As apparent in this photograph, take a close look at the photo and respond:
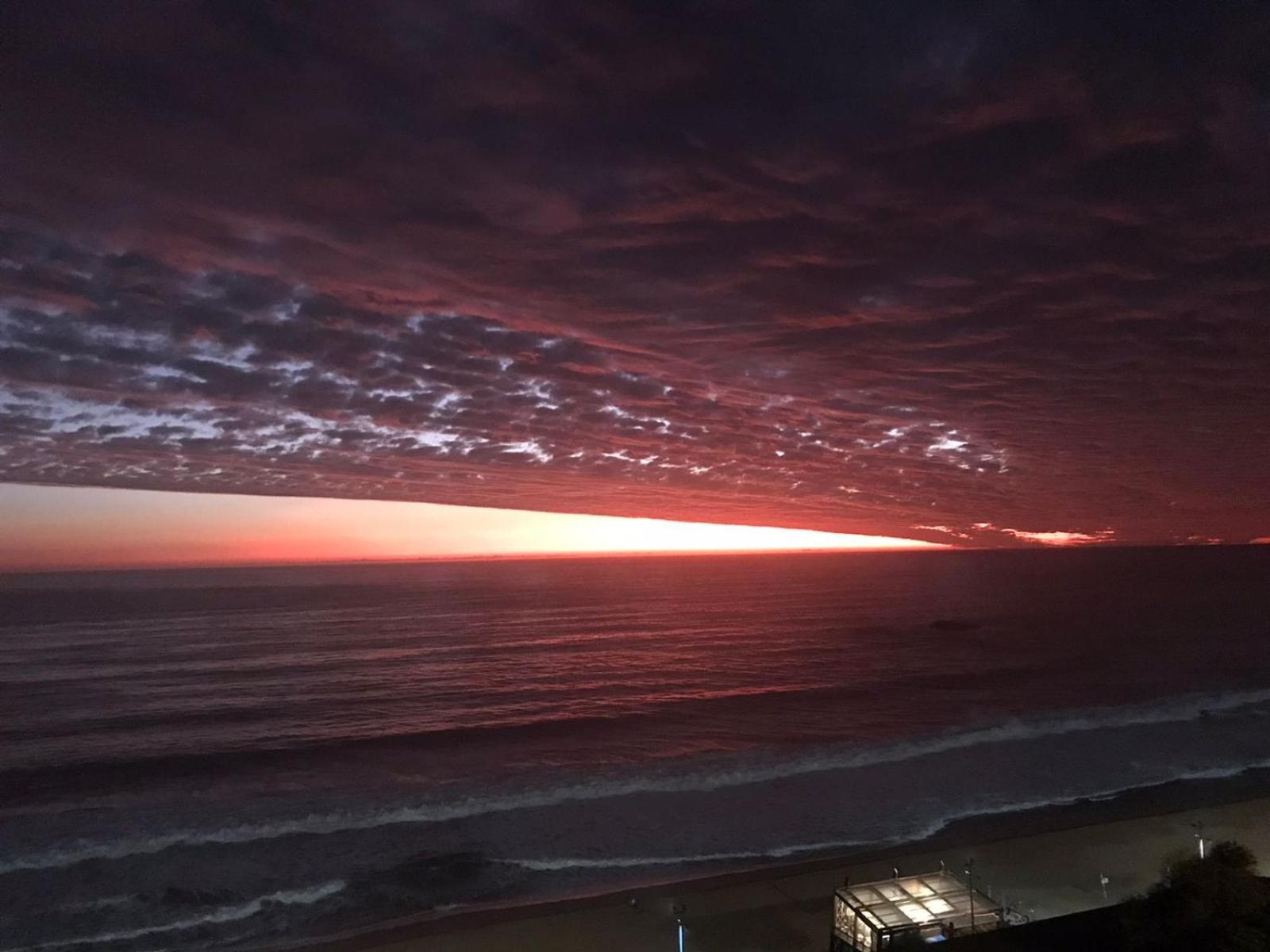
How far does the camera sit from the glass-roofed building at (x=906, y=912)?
10.4 meters

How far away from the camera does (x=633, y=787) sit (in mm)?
23438

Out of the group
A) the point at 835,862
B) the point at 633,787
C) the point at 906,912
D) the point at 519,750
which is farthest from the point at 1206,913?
the point at 519,750

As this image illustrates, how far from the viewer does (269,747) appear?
93.6ft

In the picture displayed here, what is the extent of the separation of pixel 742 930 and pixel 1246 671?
43.7 meters

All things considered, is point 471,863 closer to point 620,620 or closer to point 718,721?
point 718,721

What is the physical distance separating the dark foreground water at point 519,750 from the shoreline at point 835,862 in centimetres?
62

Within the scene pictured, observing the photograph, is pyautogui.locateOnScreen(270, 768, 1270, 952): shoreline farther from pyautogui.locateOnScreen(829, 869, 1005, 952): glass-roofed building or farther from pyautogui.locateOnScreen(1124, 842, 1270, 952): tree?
pyautogui.locateOnScreen(1124, 842, 1270, 952): tree

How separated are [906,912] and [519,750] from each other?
18.7 meters

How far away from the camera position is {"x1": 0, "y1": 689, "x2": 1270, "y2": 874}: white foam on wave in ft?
63.2

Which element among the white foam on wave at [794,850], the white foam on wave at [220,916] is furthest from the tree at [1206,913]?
the white foam on wave at [220,916]

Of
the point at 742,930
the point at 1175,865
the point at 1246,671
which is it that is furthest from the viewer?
the point at 1246,671

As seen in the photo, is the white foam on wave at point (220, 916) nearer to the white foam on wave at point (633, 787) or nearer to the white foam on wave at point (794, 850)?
the white foam on wave at point (633, 787)

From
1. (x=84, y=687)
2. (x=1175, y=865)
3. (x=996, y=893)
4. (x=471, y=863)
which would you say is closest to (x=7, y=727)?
(x=84, y=687)

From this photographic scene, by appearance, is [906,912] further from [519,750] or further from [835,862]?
[519,750]
